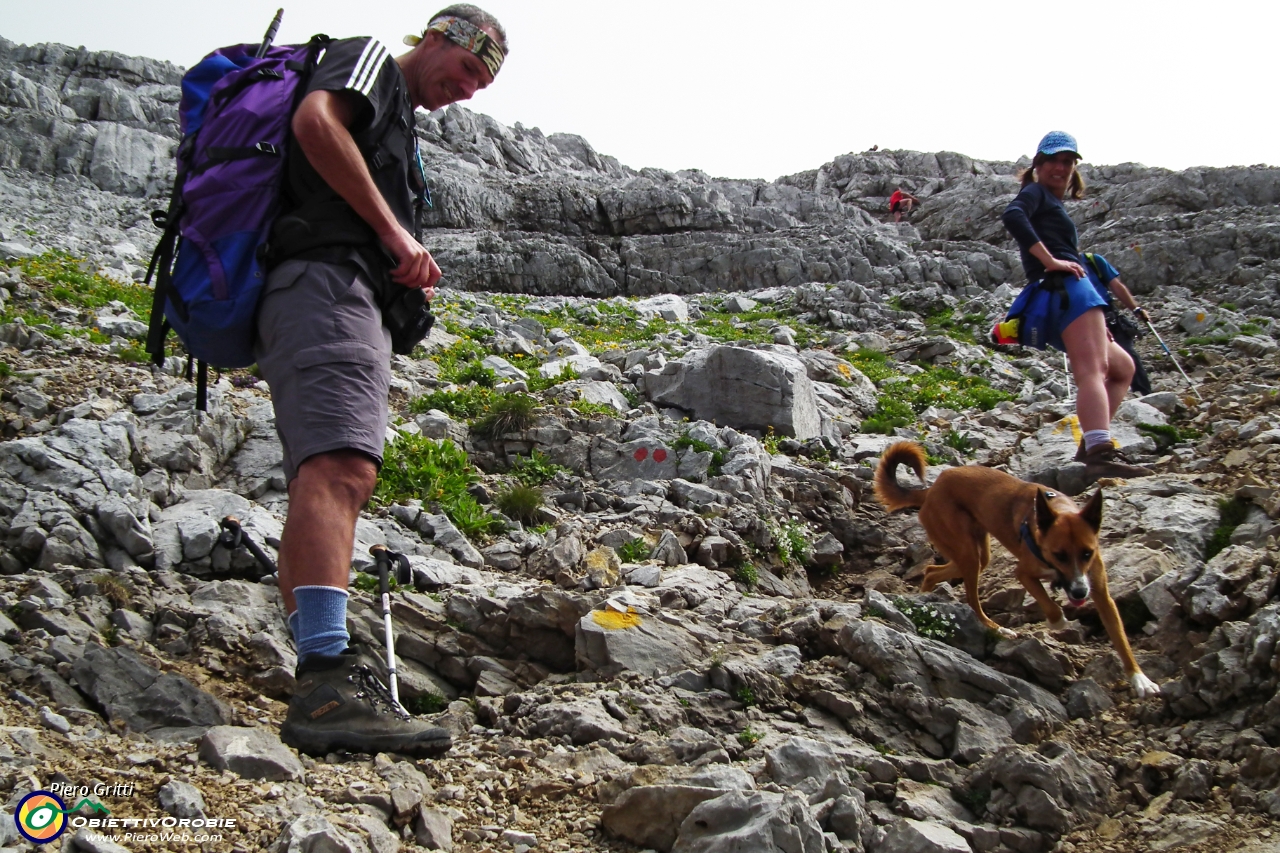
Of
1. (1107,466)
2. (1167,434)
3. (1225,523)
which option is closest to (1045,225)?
(1107,466)

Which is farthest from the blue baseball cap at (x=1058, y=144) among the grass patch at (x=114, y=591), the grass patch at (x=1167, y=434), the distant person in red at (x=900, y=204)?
the distant person in red at (x=900, y=204)

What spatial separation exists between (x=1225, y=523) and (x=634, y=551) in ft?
11.3

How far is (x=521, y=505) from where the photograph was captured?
19.2 feet

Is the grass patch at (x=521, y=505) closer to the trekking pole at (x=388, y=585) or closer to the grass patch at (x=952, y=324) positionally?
the trekking pole at (x=388, y=585)

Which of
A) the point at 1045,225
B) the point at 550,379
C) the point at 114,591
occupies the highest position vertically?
the point at 1045,225

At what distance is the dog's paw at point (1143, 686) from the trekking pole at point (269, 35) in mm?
4445

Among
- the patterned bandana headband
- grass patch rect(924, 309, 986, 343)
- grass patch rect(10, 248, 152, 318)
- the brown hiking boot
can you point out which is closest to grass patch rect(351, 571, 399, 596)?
the patterned bandana headband

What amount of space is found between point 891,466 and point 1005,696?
238 centimetres

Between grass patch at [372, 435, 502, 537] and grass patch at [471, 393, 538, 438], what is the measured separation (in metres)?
0.72

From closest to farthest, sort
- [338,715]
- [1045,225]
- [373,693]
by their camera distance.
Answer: [338,715]
[373,693]
[1045,225]

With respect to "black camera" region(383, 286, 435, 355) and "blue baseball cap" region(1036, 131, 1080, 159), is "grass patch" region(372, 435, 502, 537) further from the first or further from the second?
"blue baseball cap" region(1036, 131, 1080, 159)

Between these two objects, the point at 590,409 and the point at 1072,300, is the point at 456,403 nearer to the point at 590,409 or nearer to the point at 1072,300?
the point at 590,409

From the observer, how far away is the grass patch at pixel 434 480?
555cm

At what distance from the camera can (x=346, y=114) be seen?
2805mm
